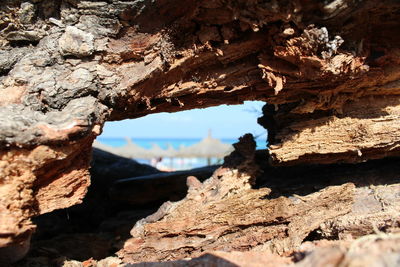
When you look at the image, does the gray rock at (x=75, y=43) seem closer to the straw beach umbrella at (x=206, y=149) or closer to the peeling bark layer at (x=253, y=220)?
the peeling bark layer at (x=253, y=220)

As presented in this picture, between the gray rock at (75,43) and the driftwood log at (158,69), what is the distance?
0.03 ft

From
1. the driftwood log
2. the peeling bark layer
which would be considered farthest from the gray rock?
the peeling bark layer

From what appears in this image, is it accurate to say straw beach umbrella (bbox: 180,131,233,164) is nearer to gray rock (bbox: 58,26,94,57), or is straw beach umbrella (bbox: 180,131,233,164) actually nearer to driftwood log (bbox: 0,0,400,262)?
driftwood log (bbox: 0,0,400,262)

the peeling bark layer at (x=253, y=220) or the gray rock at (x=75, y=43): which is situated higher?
the gray rock at (x=75, y=43)

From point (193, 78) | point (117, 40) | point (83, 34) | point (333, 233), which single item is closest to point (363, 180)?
point (333, 233)

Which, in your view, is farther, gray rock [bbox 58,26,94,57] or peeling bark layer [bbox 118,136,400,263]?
peeling bark layer [bbox 118,136,400,263]

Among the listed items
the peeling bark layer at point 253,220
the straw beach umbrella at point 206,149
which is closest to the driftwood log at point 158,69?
the peeling bark layer at point 253,220

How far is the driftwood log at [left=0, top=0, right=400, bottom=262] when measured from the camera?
3.05 meters

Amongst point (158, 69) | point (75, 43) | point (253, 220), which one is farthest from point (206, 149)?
point (75, 43)

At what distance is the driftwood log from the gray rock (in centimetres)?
1

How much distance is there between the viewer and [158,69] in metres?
3.63

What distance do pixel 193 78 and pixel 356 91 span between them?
1.93m

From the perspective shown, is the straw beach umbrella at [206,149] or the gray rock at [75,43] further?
the straw beach umbrella at [206,149]

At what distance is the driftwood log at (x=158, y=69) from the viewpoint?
120 inches
